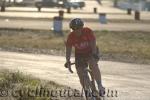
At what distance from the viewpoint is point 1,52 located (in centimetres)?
2308

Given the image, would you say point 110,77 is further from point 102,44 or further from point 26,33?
point 26,33

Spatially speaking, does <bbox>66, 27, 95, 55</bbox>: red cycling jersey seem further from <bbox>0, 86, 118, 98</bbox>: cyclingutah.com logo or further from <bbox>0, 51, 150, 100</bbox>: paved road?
<bbox>0, 51, 150, 100</bbox>: paved road

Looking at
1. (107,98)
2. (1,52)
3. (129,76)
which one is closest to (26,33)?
(1,52)

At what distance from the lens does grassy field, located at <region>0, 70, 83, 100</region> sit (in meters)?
10.7

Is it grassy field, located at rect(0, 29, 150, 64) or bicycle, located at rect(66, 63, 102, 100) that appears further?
grassy field, located at rect(0, 29, 150, 64)

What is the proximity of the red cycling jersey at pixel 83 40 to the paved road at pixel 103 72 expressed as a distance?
1816mm

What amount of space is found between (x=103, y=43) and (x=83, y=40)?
56.5 ft

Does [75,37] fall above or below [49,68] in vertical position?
above

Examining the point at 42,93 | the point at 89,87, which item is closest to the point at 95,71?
the point at 89,87

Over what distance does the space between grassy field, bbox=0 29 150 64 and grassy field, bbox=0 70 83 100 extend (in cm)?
856

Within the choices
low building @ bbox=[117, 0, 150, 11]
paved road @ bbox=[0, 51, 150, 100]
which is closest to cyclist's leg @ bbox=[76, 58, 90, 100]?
paved road @ bbox=[0, 51, 150, 100]

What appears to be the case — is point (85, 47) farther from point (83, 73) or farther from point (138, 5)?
point (138, 5)

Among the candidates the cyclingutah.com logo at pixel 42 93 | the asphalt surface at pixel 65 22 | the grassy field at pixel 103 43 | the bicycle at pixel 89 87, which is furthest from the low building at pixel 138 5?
the bicycle at pixel 89 87

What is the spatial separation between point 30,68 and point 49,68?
0.69 meters
